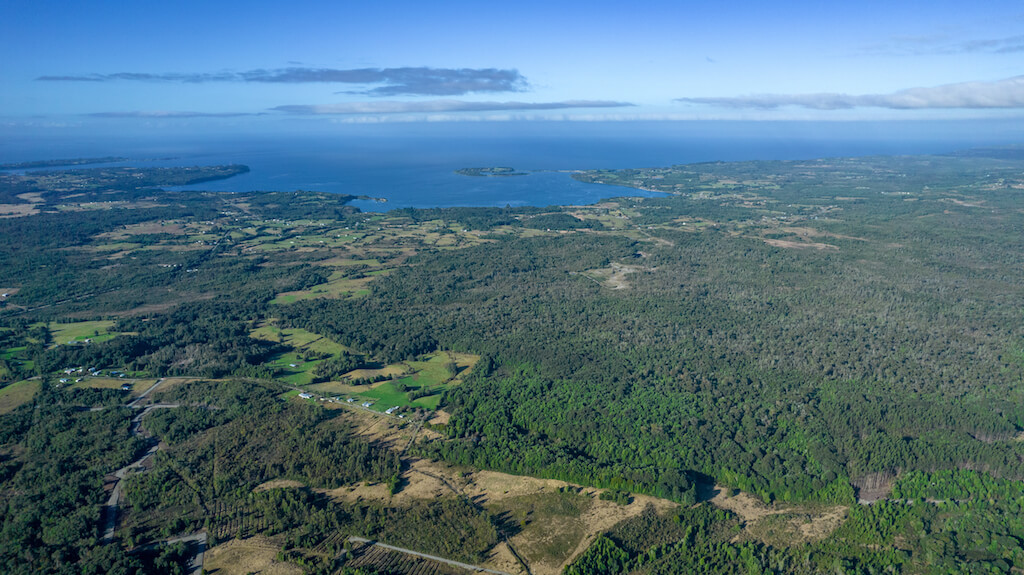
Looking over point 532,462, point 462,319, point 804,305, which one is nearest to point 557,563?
point 532,462

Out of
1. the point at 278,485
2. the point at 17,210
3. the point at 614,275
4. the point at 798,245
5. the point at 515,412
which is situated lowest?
the point at 278,485

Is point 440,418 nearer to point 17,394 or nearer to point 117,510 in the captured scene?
point 117,510

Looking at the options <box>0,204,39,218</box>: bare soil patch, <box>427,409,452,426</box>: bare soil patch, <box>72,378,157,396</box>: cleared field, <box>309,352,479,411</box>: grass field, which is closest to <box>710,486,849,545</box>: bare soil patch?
<box>427,409,452,426</box>: bare soil patch

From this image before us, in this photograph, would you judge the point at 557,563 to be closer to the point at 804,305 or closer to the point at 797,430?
the point at 797,430

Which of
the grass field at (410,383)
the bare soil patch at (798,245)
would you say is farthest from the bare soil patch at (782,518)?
the bare soil patch at (798,245)

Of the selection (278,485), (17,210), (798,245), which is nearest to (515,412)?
(278,485)

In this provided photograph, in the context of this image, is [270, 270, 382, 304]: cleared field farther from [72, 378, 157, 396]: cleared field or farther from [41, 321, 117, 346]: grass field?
[72, 378, 157, 396]: cleared field
